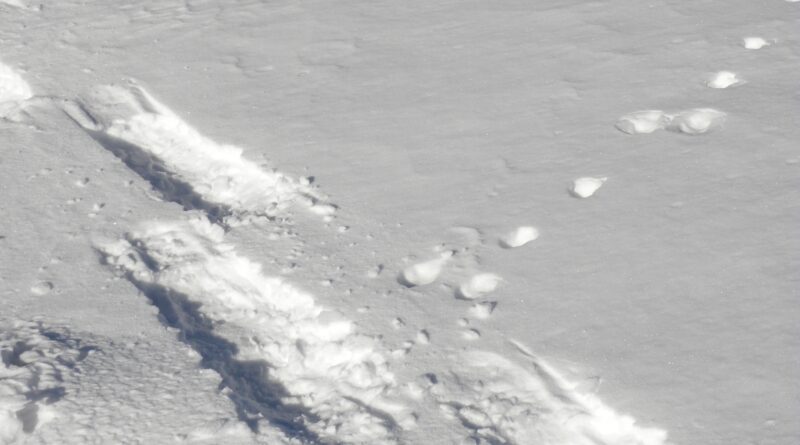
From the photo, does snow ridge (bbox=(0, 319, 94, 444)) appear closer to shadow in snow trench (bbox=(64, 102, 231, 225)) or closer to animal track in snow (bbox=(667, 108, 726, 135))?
shadow in snow trench (bbox=(64, 102, 231, 225))

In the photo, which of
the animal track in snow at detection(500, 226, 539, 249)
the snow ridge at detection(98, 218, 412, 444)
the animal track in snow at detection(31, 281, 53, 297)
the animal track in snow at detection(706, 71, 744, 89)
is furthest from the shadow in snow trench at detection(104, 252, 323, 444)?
the animal track in snow at detection(706, 71, 744, 89)

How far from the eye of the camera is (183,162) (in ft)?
12.2

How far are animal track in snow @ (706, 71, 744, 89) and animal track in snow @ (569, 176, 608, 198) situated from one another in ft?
2.84

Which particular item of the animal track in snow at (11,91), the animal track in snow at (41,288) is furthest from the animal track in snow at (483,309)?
the animal track in snow at (11,91)

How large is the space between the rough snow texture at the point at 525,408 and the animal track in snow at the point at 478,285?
27 cm

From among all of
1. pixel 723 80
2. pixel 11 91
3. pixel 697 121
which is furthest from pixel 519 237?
pixel 11 91

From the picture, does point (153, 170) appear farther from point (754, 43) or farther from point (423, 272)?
point (754, 43)

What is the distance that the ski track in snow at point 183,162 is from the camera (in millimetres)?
3383

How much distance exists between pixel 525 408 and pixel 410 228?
0.89 meters

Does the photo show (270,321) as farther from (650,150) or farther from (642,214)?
(650,150)

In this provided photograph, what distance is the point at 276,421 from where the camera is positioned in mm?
2510

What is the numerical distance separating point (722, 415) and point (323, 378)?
3.63ft

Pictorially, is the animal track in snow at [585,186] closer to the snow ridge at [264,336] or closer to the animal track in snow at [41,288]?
the snow ridge at [264,336]

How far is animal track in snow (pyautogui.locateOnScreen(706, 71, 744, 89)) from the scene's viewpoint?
12.4ft
